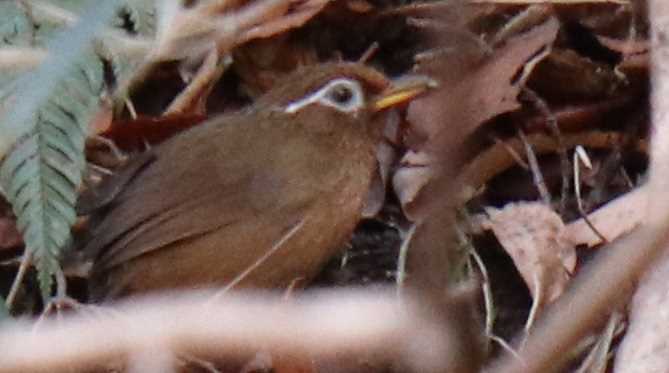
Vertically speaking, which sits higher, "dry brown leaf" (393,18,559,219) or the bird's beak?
the bird's beak

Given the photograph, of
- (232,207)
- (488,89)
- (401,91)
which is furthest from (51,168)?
(488,89)

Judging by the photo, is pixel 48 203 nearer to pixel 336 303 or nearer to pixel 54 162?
pixel 54 162

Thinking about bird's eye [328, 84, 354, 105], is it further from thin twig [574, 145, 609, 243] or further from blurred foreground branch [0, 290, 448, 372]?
blurred foreground branch [0, 290, 448, 372]

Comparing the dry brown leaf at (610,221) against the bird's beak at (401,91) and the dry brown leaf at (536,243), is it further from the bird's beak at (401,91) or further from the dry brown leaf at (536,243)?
the bird's beak at (401,91)

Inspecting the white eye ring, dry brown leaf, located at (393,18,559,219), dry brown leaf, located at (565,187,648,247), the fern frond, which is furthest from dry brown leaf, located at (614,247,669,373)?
the fern frond

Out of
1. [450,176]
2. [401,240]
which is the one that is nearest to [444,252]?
[450,176]

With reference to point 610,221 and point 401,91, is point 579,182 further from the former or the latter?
point 401,91

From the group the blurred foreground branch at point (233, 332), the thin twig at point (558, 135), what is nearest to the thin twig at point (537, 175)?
the thin twig at point (558, 135)
